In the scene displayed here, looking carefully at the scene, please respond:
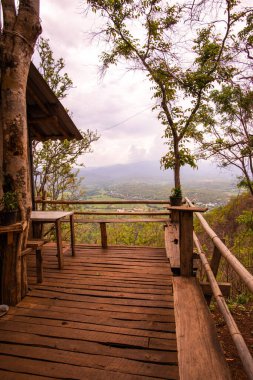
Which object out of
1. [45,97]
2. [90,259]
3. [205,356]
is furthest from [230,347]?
[45,97]

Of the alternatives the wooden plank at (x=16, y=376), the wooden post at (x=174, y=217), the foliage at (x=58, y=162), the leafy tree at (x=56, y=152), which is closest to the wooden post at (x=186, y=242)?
the wooden plank at (x=16, y=376)

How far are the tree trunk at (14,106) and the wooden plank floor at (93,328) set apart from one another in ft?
1.93

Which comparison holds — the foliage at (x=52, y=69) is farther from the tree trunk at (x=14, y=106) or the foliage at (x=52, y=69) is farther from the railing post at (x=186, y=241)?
the railing post at (x=186, y=241)

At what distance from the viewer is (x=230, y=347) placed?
4.25 m

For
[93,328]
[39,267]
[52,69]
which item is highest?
[52,69]

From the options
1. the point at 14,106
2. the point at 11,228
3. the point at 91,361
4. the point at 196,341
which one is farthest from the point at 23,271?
the point at 196,341

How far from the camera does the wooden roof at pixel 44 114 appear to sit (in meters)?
4.41

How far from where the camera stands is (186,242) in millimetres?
2912

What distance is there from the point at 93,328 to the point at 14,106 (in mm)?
2711

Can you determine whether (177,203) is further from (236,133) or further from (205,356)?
(236,133)

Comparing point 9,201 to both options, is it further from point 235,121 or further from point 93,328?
point 235,121

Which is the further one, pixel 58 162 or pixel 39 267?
pixel 58 162

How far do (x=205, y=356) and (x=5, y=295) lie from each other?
2.41 metres

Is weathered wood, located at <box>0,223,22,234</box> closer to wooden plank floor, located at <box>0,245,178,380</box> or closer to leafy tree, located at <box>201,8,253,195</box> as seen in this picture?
wooden plank floor, located at <box>0,245,178,380</box>
